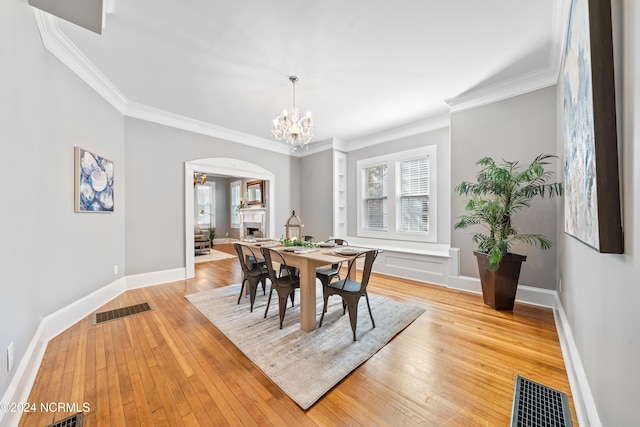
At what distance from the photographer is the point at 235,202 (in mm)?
9953

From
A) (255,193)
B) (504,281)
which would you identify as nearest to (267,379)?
(504,281)

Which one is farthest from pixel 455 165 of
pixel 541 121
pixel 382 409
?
pixel 382 409

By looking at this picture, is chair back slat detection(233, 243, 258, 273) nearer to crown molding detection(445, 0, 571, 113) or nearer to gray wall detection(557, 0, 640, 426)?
gray wall detection(557, 0, 640, 426)

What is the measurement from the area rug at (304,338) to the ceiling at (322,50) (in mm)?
3025

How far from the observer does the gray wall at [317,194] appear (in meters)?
5.87

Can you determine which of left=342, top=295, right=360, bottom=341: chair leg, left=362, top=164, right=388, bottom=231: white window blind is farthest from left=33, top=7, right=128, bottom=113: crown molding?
left=362, top=164, right=388, bottom=231: white window blind

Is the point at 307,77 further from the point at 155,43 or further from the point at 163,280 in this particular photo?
the point at 163,280

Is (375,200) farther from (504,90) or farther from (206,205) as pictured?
(206,205)

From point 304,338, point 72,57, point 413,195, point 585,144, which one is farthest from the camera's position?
point 413,195

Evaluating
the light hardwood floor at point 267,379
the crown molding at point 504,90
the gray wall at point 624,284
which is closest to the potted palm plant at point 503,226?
the light hardwood floor at point 267,379

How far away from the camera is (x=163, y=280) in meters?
4.19

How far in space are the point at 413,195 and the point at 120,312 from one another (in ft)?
16.7

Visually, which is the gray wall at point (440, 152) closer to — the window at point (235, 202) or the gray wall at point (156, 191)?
the gray wall at point (156, 191)

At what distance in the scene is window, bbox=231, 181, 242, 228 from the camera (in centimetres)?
972
